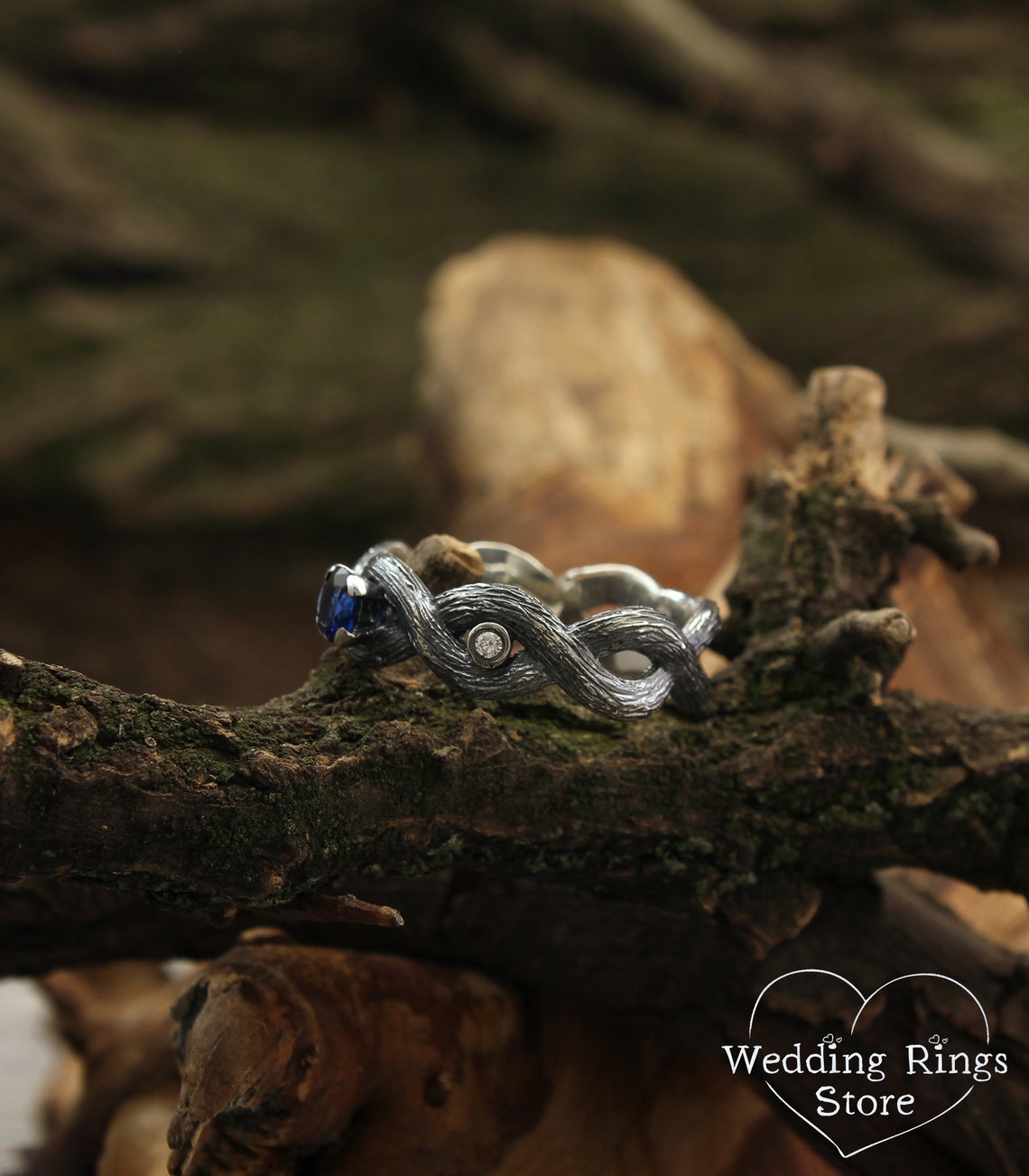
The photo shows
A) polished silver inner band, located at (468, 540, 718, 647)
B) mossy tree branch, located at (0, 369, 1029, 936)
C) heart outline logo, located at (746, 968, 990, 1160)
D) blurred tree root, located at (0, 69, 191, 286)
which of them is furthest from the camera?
blurred tree root, located at (0, 69, 191, 286)

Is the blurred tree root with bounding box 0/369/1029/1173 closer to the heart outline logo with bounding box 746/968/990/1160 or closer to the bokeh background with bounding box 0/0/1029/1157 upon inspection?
the heart outline logo with bounding box 746/968/990/1160

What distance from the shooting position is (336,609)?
108 centimetres

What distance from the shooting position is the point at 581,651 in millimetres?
1052

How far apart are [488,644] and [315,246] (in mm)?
3998

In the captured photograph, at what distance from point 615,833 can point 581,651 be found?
0.18 metres

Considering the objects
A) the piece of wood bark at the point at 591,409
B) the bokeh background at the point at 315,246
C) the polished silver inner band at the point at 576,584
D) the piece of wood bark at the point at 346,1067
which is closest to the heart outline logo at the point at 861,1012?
the piece of wood bark at the point at 346,1067

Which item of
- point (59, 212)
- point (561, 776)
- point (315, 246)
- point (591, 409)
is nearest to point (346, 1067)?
point (561, 776)

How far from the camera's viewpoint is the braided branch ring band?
1.04 m

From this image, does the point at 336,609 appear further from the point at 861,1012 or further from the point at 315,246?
the point at 315,246

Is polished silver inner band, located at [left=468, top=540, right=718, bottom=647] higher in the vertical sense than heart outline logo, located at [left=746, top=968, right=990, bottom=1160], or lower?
higher

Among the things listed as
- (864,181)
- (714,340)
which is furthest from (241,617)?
(864,181)

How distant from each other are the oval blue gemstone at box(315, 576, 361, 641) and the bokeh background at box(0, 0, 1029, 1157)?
10.7 ft

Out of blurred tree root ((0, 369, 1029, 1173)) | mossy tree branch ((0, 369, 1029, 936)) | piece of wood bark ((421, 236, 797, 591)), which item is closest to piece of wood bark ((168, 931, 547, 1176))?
blurred tree root ((0, 369, 1029, 1173))

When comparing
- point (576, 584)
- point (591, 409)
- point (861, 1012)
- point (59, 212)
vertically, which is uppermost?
point (59, 212)
